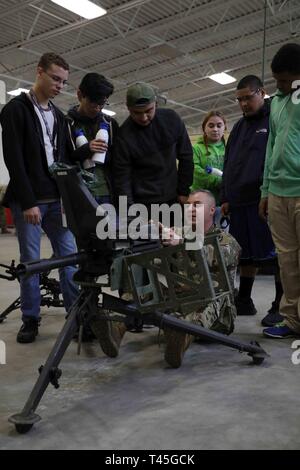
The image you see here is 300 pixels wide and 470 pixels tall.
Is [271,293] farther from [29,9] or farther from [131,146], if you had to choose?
[29,9]

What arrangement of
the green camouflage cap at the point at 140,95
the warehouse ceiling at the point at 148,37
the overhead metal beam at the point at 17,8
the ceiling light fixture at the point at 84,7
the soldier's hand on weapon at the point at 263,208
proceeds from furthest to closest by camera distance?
the warehouse ceiling at the point at 148,37
the overhead metal beam at the point at 17,8
the ceiling light fixture at the point at 84,7
the soldier's hand on weapon at the point at 263,208
the green camouflage cap at the point at 140,95

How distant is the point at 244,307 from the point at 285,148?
1.07 metres

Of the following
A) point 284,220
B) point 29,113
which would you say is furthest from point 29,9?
point 284,220

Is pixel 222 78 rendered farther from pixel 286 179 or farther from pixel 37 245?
pixel 37 245

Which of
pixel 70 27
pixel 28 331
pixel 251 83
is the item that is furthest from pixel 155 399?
pixel 70 27

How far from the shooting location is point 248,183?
9.11 ft

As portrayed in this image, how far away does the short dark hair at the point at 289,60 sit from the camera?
2.21m

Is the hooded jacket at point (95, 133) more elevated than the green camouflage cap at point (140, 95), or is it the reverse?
the green camouflage cap at point (140, 95)

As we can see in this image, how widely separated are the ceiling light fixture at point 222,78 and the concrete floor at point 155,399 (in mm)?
9156

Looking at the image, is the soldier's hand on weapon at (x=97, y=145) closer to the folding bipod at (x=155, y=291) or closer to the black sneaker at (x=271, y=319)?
the folding bipod at (x=155, y=291)

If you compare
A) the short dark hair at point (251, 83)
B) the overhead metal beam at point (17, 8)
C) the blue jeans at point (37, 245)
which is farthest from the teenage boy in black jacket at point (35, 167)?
the overhead metal beam at point (17, 8)

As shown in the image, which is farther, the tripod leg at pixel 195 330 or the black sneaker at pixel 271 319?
the black sneaker at pixel 271 319

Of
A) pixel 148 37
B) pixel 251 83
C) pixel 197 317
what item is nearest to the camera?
pixel 197 317

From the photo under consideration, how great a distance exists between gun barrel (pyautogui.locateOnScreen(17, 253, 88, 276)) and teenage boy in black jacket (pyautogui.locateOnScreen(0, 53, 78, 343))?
65 cm
